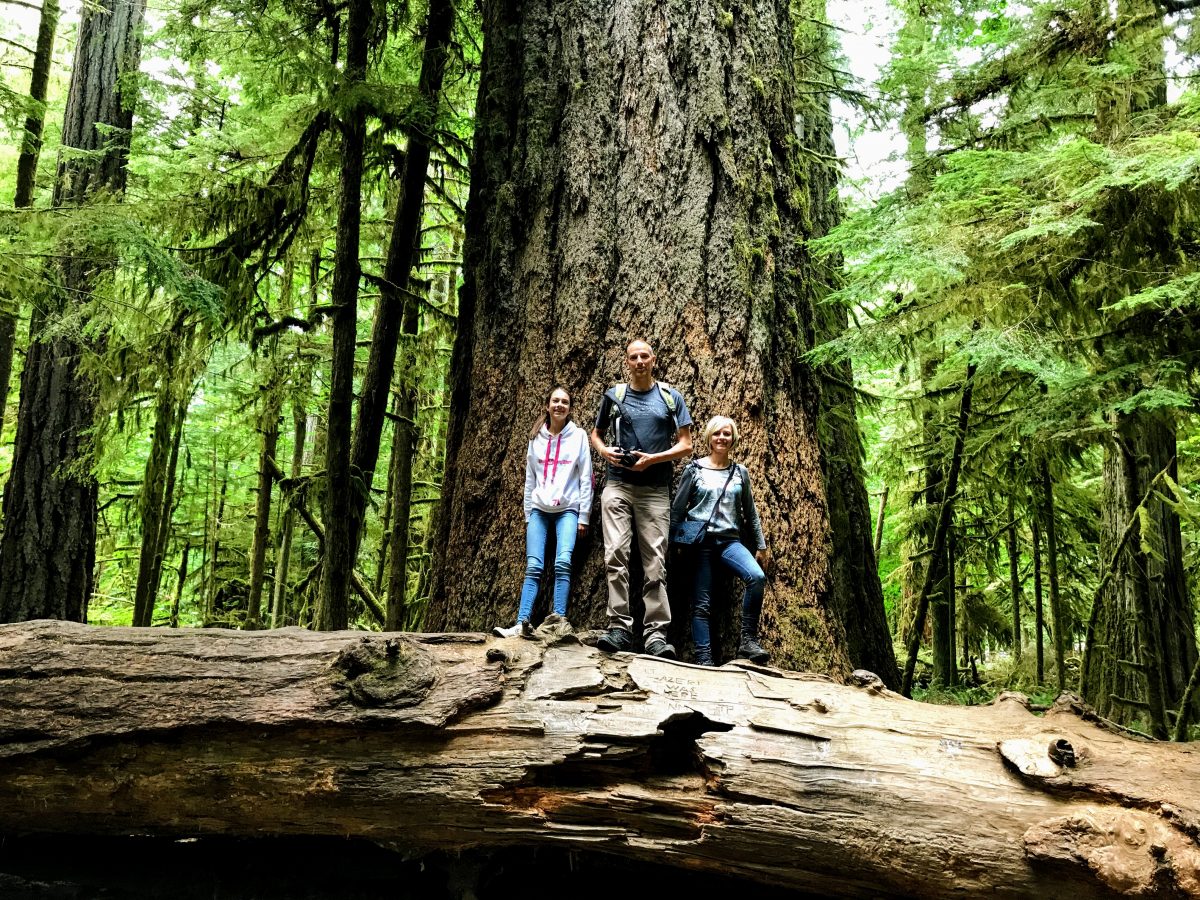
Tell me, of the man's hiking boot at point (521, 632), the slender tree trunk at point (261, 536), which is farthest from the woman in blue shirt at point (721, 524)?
the slender tree trunk at point (261, 536)

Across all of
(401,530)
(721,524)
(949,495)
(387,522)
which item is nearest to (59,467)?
(401,530)

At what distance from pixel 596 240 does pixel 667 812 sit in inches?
139

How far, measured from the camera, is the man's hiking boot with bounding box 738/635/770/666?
14.6 feet

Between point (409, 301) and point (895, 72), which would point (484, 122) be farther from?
point (895, 72)

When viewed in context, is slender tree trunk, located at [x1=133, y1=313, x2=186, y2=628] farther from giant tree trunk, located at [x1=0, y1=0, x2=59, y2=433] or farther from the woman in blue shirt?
the woman in blue shirt

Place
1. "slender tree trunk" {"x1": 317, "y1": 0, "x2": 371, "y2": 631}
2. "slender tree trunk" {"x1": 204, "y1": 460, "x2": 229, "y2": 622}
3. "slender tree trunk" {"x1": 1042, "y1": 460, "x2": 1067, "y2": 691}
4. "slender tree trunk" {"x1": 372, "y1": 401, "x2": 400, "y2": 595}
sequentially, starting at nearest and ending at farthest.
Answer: "slender tree trunk" {"x1": 317, "y1": 0, "x2": 371, "y2": 631} < "slender tree trunk" {"x1": 1042, "y1": 460, "x2": 1067, "y2": 691} < "slender tree trunk" {"x1": 372, "y1": 401, "x2": 400, "y2": 595} < "slender tree trunk" {"x1": 204, "y1": 460, "x2": 229, "y2": 622}

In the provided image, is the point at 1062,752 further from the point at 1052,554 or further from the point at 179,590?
the point at 179,590

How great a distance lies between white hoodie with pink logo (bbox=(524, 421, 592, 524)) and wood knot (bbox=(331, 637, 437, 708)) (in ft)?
→ 5.05

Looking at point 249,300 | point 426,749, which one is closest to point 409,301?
point 249,300

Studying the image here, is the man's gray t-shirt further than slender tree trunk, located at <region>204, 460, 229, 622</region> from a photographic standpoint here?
No

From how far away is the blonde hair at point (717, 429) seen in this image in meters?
4.89

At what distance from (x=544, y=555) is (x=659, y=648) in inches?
36.7

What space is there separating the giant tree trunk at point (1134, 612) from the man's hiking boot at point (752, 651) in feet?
13.7

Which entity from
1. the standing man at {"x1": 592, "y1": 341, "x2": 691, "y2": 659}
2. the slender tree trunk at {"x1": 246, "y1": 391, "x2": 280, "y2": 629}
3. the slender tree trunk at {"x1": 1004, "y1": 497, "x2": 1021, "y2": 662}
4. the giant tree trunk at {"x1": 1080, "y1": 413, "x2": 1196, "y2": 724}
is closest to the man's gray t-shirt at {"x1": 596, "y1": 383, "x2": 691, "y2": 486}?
the standing man at {"x1": 592, "y1": 341, "x2": 691, "y2": 659}
